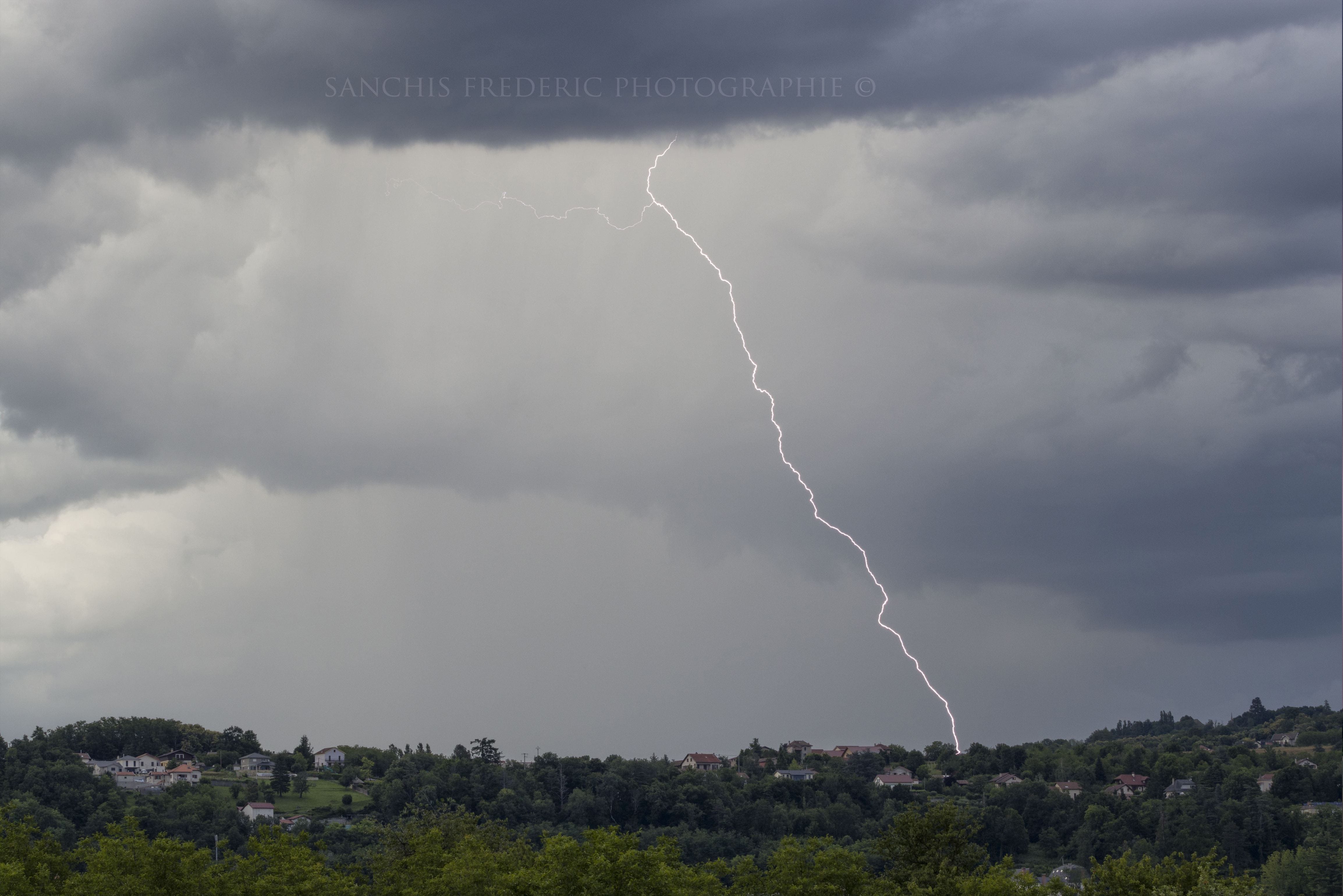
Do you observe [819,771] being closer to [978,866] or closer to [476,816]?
[476,816]

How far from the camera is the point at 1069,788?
157875 mm

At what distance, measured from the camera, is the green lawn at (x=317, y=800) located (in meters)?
136

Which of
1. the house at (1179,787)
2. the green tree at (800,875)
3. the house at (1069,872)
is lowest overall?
the house at (1069,872)

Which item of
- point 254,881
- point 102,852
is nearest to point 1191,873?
point 254,881

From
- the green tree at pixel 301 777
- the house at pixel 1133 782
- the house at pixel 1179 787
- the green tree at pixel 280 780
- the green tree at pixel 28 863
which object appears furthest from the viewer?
the house at pixel 1133 782

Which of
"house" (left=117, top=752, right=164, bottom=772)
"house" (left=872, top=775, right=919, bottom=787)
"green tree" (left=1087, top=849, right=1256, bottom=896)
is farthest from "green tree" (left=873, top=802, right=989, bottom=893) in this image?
"house" (left=117, top=752, right=164, bottom=772)

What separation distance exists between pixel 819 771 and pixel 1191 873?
12642 centimetres

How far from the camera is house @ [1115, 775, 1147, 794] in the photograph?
152 m

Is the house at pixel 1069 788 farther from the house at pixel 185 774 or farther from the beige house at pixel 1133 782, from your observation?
the house at pixel 185 774

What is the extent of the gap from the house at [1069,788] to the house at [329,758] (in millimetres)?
89418

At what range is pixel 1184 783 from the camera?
486ft

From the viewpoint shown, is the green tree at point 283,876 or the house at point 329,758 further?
the house at point 329,758

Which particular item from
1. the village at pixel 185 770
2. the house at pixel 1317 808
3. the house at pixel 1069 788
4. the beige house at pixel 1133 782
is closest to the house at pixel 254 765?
the village at pixel 185 770

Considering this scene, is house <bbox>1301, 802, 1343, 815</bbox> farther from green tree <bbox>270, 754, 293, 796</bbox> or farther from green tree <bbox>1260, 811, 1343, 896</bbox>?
green tree <bbox>270, 754, 293, 796</bbox>
